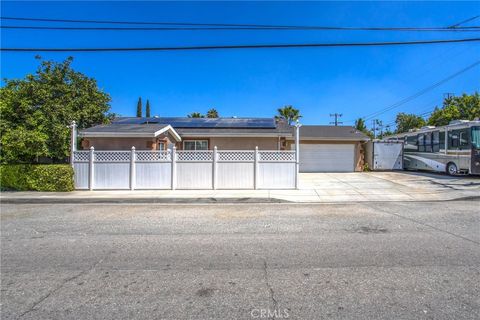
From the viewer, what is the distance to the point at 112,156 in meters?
13.0

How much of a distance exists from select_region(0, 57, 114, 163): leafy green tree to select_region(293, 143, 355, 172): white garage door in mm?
15950

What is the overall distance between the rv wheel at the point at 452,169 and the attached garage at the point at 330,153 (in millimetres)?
6461

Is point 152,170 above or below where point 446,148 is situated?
below

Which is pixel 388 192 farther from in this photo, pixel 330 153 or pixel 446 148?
pixel 330 153

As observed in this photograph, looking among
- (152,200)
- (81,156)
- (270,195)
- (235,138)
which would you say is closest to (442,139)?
(235,138)

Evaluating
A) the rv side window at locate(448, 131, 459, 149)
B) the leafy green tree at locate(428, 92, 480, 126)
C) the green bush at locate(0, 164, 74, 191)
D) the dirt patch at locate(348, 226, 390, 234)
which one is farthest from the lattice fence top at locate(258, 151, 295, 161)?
the leafy green tree at locate(428, 92, 480, 126)

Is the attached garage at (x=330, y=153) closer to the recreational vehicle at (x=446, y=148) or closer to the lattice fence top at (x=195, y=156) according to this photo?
the recreational vehicle at (x=446, y=148)

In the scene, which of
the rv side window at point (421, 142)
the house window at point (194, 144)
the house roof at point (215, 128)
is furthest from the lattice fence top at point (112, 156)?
the rv side window at point (421, 142)

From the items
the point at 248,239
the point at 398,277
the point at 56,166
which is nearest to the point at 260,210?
the point at 248,239

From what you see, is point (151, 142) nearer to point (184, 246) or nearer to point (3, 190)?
point (3, 190)

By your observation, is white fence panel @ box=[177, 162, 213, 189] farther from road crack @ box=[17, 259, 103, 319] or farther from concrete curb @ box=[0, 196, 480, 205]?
road crack @ box=[17, 259, 103, 319]

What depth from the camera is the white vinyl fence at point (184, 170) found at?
12.8 m

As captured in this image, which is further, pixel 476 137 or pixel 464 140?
pixel 464 140
